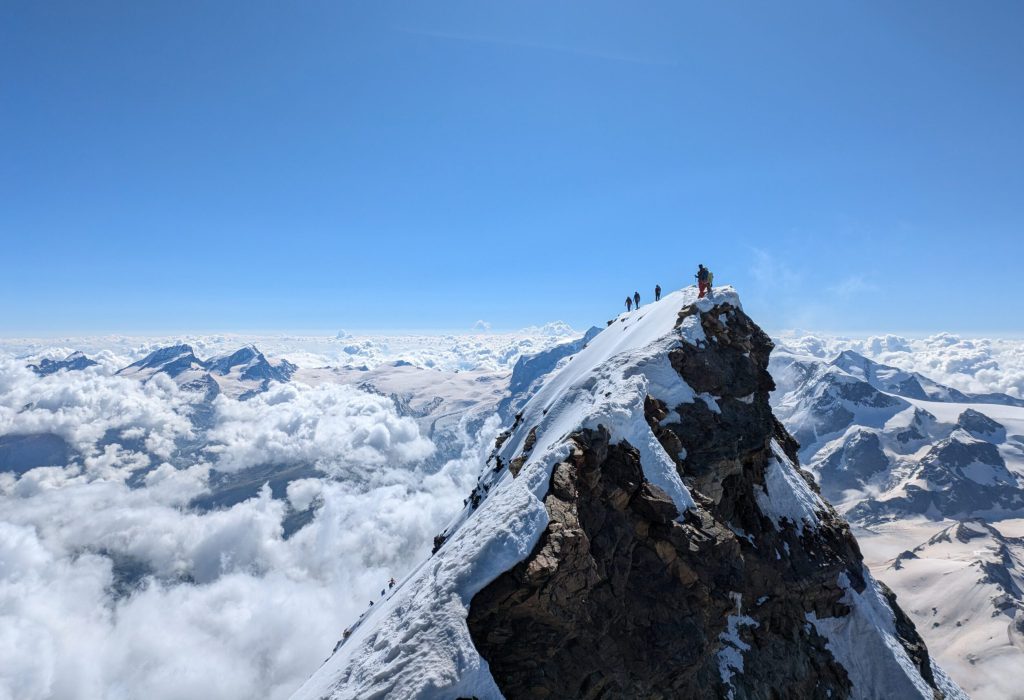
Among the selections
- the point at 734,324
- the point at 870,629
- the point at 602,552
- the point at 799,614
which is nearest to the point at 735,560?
the point at 602,552

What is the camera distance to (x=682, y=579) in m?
24.9

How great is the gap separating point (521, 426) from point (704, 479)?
68.0ft

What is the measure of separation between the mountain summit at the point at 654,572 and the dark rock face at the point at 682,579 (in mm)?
100

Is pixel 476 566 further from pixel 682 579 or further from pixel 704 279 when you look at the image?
pixel 704 279

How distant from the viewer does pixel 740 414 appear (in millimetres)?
38000

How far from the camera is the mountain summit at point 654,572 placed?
19094 mm

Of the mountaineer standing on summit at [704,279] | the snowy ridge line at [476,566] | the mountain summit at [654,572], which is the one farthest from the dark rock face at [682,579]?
the mountaineer standing on summit at [704,279]

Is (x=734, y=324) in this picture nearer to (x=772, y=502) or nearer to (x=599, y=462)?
(x=772, y=502)

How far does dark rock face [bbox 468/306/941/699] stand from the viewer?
64.2 feet

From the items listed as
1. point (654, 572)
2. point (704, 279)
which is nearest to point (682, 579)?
point (654, 572)

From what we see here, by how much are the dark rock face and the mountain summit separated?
3.9 inches

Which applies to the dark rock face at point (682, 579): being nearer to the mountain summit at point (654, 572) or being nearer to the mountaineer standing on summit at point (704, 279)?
the mountain summit at point (654, 572)

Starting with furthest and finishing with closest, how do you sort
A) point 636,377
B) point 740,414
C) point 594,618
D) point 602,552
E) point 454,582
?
point 740,414
point 636,377
point 602,552
point 594,618
point 454,582

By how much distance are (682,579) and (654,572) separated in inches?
59.6
